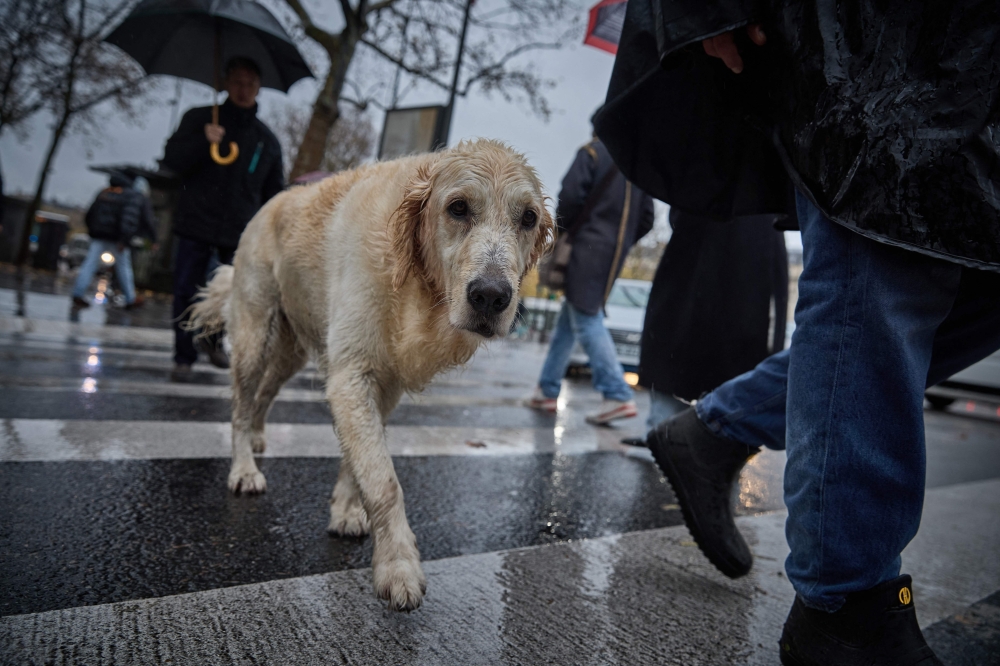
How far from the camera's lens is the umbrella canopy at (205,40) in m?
5.58

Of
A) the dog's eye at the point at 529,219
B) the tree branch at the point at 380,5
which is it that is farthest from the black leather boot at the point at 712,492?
the tree branch at the point at 380,5

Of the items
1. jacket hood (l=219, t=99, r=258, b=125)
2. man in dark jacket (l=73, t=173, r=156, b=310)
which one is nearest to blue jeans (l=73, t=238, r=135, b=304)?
man in dark jacket (l=73, t=173, r=156, b=310)

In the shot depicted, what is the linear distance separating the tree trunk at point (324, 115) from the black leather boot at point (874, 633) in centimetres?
1250

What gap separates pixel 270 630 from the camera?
159 centimetres

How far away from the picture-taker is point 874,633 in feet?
4.95

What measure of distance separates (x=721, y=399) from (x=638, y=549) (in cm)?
77

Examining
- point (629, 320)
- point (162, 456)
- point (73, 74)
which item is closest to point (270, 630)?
point (162, 456)

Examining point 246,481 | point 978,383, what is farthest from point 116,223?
point 978,383

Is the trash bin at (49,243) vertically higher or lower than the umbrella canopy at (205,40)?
lower

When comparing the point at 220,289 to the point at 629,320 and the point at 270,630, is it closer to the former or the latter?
the point at 270,630

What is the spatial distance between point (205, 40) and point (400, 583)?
612cm

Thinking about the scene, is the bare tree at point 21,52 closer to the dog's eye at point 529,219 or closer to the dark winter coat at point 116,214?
the dark winter coat at point 116,214

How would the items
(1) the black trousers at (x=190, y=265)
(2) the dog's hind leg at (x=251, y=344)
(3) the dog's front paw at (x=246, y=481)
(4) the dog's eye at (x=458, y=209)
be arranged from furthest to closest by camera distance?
(1) the black trousers at (x=190, y=265) < (2) the dog's hind leg at (x=251, y=344) < (3) the dog's front paw at (x=246, y=481) < (4) the dog's eye at (x=458, y=209)

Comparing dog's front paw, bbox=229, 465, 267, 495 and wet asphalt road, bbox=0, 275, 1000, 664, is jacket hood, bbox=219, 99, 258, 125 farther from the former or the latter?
dog's front paw, bbox=229, 465, 267, 495
